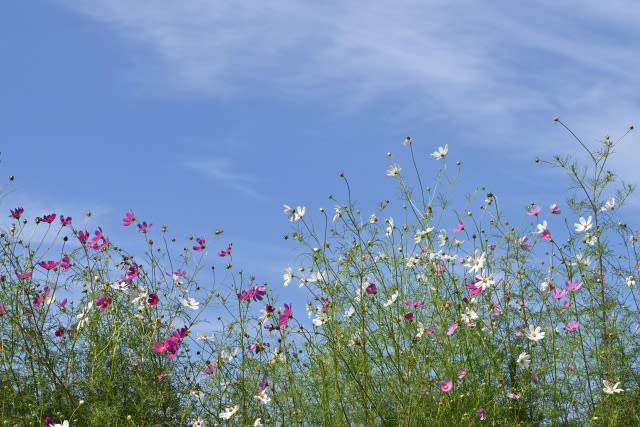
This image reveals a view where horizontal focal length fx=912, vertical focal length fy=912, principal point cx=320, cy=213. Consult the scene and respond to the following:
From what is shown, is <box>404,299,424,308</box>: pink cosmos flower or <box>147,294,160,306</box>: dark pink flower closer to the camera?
<box>404,299,424,308</box>: pink cosmos flower

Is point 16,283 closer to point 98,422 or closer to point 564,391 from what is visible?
point 98,422

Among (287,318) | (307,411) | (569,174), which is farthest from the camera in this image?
(569,174)

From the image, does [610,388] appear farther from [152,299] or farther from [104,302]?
[104,302]

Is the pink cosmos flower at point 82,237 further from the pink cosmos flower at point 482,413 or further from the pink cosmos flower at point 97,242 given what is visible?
the pink cosmos flower at point 482,413

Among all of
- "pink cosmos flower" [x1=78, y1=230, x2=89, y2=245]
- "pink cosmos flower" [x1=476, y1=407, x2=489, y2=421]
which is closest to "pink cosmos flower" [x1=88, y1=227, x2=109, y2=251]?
"pink cosmos flower" [x1=78, y1=230, x2=89, y2=245]

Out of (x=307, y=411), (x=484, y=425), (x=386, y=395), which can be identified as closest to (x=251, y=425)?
(x=307, y=411)

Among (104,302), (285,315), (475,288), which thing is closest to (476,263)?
(475,288)

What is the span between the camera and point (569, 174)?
472cm

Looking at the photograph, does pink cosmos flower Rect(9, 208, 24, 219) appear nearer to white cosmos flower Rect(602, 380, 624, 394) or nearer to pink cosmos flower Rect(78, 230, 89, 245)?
pink cosmos flower Rect(78, 230, 89, 245)

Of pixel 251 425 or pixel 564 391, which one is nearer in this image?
pixel 251 425

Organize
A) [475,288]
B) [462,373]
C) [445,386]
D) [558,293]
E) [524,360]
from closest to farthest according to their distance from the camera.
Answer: [445,386], [462,373], [524,360], [475,288], [558,293]

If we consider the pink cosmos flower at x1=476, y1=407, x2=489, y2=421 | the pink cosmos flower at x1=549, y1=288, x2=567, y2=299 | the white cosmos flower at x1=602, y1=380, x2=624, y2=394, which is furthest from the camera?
the pink cosmos flower at x1=549, y1=288, x2=567, y2=299

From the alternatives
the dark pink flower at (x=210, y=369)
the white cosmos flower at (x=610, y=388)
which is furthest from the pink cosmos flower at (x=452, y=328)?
the dark pink flower at (x=210, y=369)

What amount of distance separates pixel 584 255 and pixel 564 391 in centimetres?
75
